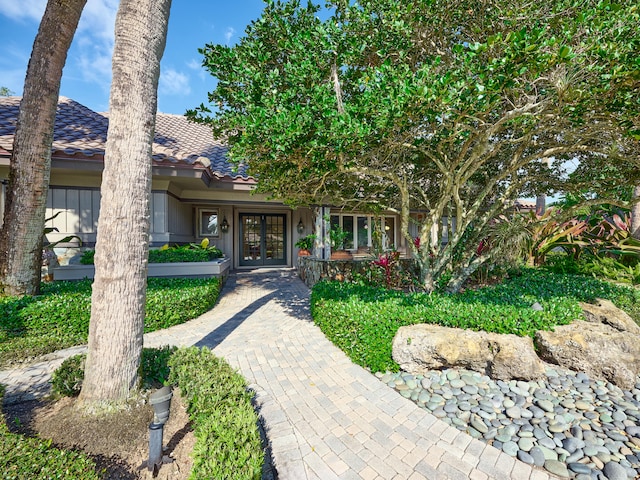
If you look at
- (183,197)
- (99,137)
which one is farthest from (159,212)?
(99,137)

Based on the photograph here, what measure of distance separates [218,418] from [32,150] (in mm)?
5323

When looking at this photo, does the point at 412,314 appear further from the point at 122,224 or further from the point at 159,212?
the point at 159,212

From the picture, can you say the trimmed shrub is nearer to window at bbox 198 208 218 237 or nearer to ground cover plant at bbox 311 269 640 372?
ground cover plant at bbox 311 269 640 372

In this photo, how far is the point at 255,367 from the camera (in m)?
3.71

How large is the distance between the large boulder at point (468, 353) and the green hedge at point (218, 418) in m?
2.17

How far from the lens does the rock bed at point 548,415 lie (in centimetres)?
241

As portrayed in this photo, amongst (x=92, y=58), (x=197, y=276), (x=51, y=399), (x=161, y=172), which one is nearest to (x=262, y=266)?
(x=197, y=276)

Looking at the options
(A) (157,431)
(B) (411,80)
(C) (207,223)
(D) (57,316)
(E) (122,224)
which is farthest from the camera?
(C) (207,223)

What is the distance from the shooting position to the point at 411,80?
3.52 metres

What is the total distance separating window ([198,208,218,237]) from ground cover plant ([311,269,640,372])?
25.3ft

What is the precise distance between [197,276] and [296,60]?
5.44m

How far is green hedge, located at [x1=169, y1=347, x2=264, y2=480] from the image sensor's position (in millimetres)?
1663

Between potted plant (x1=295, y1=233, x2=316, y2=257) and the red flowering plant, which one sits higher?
potted plant (x1=295, y1=233, x2=316, y2=257)

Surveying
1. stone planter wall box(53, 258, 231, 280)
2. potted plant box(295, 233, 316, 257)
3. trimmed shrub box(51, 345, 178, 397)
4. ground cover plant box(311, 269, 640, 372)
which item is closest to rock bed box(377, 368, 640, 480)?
ground cover plant box(311, 269, 640, 372)
